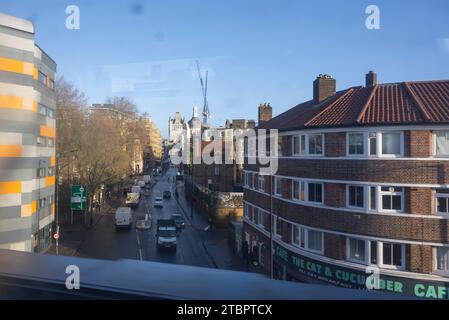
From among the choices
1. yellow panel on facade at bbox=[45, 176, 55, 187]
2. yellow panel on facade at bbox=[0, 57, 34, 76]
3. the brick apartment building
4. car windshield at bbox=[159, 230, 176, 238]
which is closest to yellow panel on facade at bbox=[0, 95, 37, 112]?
yellow panel on facade at bbox=[0, 57, 34, 76]

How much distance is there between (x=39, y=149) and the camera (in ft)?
46.8

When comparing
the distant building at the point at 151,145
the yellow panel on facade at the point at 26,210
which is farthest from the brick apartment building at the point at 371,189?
the distant building at the point at 151,145

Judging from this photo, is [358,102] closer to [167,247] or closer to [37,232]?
[167,247]

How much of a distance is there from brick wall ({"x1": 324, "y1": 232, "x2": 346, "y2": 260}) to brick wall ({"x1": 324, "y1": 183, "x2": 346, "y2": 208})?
0.87m

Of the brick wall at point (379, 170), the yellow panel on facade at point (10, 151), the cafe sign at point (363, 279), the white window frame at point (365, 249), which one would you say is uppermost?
the yellow panel on facade at point (10, 151)

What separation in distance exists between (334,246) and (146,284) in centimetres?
969

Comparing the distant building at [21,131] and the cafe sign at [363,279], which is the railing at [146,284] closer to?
the cafe sign at [363,279]

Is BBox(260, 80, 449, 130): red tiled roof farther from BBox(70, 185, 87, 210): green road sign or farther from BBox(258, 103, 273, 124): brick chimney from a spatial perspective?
BBox(70, 185, 87, 210): green road sign

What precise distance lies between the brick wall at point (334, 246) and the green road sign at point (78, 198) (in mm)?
13691

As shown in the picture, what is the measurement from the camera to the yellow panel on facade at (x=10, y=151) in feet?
34.5

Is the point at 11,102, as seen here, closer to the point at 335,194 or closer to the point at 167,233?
the point at 167,233

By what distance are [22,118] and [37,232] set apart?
5.41 metres

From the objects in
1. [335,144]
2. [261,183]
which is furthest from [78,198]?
[335,144]

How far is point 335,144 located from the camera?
34.3ft
